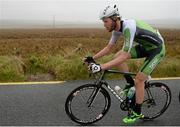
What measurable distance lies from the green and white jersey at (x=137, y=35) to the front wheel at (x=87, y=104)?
31.8 inches

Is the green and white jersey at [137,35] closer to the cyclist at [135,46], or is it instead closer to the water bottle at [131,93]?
the cyclist at [135,46]

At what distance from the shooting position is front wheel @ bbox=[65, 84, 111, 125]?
622 cm

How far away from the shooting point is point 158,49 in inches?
247

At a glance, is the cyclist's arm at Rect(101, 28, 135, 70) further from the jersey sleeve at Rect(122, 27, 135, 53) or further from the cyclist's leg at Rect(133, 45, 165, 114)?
the cyclist's leg at Rect(133, 45, 165, 114)

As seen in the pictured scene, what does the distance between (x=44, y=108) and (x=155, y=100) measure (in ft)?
6.26

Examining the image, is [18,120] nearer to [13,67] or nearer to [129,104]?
[129,104]

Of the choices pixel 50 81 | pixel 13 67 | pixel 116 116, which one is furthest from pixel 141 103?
pixel 13 67

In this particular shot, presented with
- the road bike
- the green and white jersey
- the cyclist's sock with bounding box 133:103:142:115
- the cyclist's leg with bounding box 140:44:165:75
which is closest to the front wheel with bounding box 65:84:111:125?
the road bike

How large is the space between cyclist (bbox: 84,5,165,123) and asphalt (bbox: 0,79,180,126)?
442mm

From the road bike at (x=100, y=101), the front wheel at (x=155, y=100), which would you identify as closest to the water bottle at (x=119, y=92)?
the road bike at (x=100, y=101)

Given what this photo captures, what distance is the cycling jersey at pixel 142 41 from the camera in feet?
19.7

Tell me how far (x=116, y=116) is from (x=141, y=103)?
599mm

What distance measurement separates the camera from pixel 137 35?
241 inches

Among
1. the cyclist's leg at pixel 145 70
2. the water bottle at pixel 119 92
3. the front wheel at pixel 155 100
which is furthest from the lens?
the front wheel at pixel 155 100
